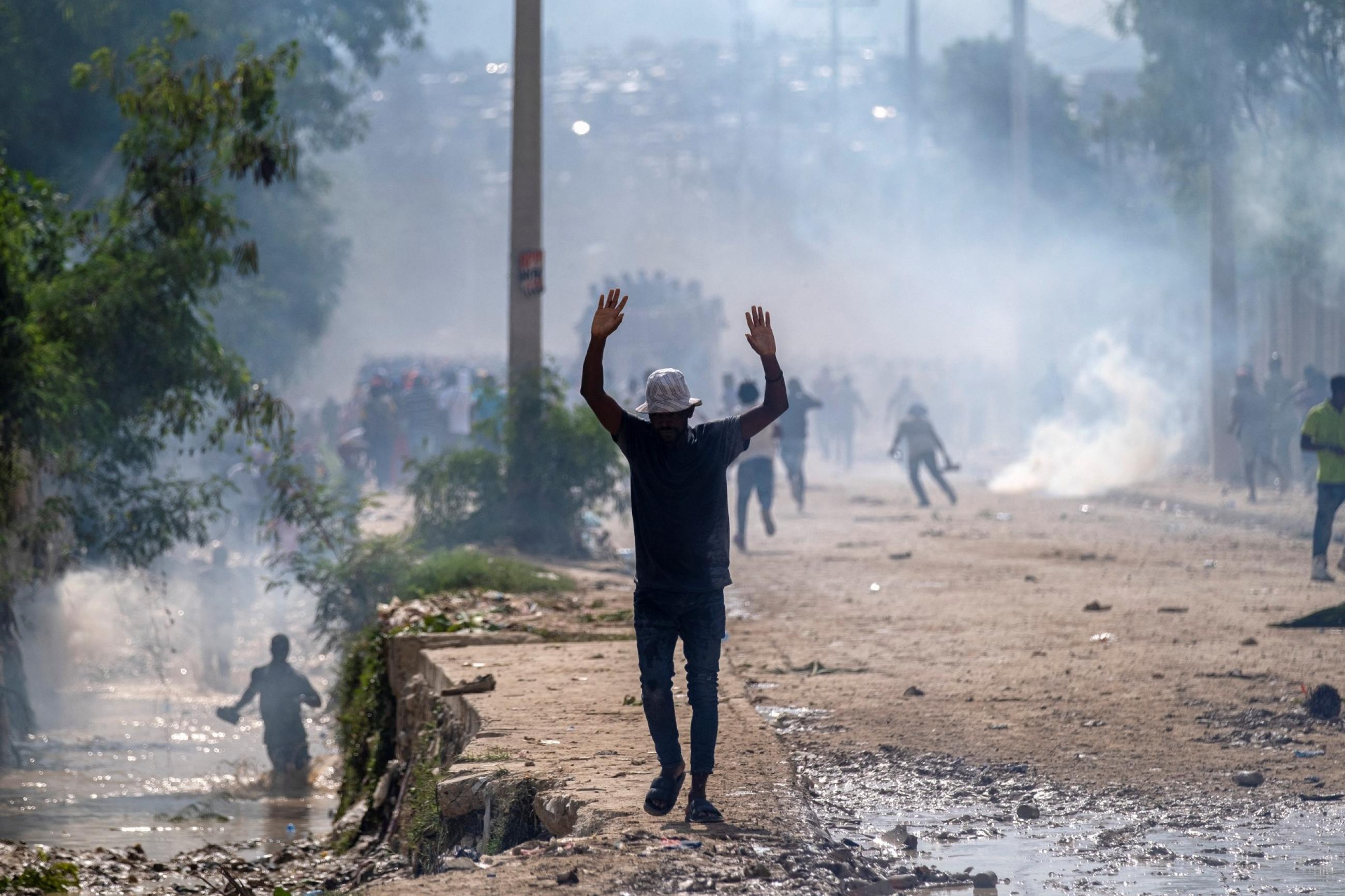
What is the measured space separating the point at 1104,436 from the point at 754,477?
13.5 metres

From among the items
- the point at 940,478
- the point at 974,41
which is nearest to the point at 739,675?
the point at 940,478

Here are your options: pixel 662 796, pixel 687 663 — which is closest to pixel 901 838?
pixel 662 796

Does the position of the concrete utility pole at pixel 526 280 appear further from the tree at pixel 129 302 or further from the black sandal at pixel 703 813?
the black sandal at pixel 703 813

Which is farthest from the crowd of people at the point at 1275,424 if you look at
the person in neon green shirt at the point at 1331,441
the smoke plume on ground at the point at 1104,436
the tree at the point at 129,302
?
the tree at the point at 129,302

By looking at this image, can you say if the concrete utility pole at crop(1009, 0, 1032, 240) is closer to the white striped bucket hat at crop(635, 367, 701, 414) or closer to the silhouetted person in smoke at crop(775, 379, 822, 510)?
the silhouetted person in smoke at crop(775, 379, 822, 510)

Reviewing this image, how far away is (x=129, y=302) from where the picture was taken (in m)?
10.0

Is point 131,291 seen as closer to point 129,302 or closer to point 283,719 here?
point 129,302

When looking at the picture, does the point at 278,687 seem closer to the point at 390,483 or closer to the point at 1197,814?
the point at 1197,814

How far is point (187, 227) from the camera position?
33.9 feet

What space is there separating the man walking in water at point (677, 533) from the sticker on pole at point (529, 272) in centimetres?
917

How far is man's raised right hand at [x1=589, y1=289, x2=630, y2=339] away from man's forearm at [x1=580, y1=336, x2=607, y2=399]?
2 cm

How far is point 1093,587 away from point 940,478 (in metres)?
8.60

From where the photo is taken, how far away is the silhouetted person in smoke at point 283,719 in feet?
36.8

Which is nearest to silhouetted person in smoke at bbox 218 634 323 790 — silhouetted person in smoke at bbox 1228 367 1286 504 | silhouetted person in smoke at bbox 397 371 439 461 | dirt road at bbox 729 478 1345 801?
dirt road at bbox 729 478 1345 801
